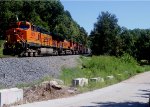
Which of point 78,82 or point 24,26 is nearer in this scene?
point 78,82

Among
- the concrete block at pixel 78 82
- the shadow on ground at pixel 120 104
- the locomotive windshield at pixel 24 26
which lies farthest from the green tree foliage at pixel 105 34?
the shadow on ground at pixel 120 104

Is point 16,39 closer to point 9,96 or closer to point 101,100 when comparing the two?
point 101,100

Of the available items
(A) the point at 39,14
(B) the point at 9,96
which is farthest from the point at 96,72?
(A) the point at 39,14

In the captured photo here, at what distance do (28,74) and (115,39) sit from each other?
53458 mm

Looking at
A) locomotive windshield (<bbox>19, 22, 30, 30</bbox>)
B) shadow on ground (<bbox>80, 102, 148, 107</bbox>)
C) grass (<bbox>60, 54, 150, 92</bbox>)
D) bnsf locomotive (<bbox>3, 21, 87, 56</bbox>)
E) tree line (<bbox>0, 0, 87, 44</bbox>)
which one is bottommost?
shadow on ground (<bbox>80, 102, 148, 107</bbox>)

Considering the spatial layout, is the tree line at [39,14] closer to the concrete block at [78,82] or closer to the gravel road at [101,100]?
the concrete block at [78,82]

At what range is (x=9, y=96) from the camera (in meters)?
13.4

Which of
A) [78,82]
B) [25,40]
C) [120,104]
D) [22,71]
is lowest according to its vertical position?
[120,104]

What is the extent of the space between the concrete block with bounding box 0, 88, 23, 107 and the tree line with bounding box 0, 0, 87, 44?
71265mm

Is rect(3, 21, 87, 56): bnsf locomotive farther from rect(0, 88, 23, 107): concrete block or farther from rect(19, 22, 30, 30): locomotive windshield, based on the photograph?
rect(0, 88, 23, 107): concrete block

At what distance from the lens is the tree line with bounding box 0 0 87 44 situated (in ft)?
296

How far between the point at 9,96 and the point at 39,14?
→ 93.1 m

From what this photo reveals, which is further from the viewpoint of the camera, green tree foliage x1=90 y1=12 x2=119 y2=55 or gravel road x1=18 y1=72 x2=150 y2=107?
green tree foliage x1=90 y1=12 x2=119 y2=55

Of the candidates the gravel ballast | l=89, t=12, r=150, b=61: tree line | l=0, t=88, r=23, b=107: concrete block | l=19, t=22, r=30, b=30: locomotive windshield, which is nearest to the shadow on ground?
l=0, t=88, r=23, b=107: concrete block
